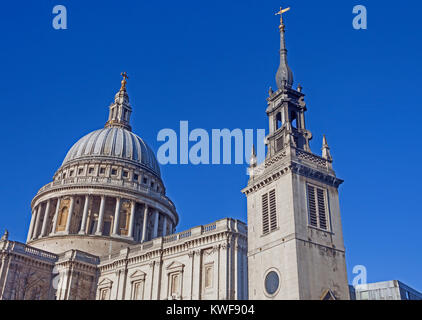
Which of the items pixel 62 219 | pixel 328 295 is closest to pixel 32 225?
pixel 62 219

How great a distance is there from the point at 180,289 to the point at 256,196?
51.6 feet

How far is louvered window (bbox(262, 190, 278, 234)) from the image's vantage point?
36.2m

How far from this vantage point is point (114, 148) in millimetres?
80438

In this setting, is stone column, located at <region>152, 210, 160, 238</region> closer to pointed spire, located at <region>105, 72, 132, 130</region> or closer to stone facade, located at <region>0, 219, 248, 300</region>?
stone facade, located at <region>0, 219, 248, 300</region>

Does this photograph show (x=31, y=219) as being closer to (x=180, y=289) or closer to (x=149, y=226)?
(x=149, y=226)

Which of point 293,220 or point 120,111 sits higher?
point 120,111

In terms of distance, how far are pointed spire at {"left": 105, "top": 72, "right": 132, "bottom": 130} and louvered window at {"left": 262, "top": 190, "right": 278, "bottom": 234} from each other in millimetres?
55491

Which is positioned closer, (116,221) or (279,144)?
(279,144)

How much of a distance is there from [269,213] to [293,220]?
10.4ft

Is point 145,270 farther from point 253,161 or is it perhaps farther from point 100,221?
point 253,161

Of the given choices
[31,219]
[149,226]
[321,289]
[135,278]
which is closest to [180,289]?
[135,278]

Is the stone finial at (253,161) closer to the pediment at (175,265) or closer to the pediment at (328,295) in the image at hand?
the pediment at (328,295)

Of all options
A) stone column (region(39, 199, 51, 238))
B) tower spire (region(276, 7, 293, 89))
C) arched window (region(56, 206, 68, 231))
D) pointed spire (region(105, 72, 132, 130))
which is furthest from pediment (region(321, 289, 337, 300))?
pointed spire (region(105, 72, 132, 130))

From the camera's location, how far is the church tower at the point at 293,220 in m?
33.3
